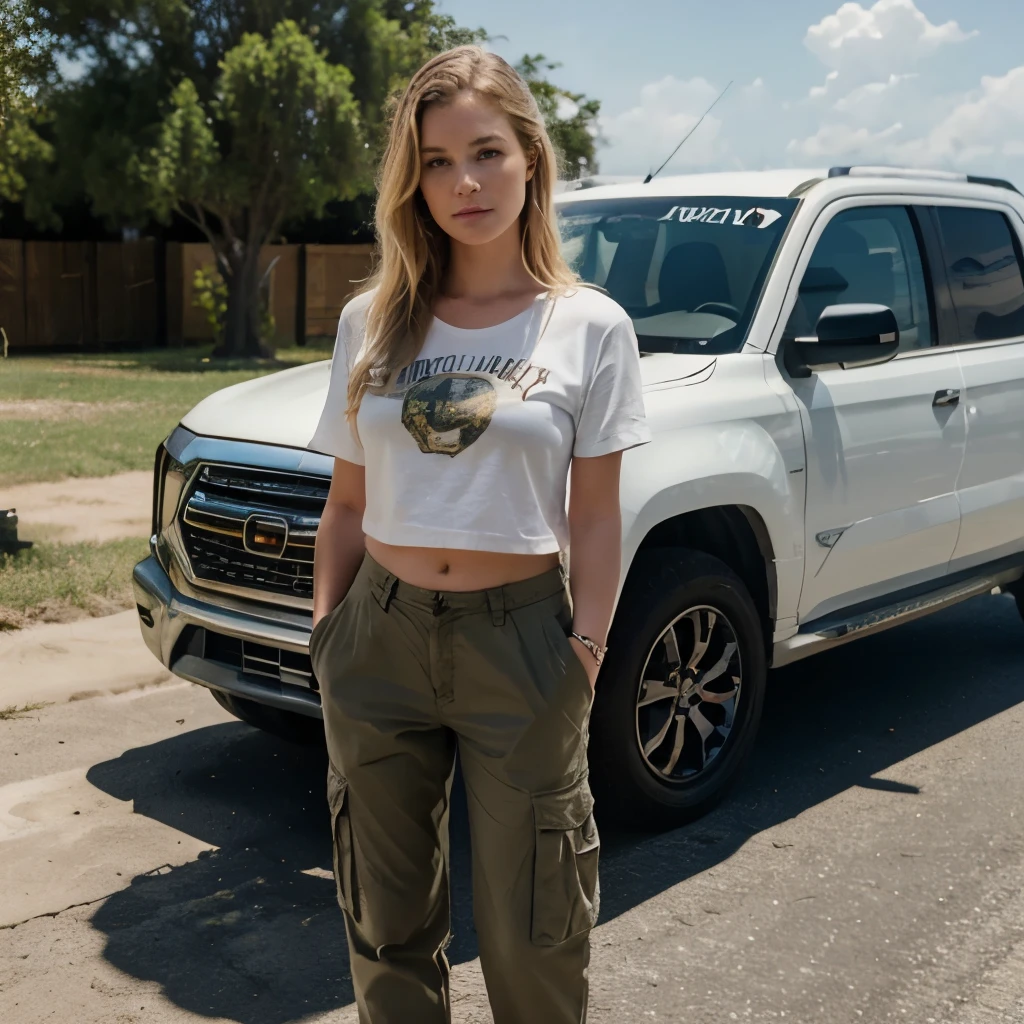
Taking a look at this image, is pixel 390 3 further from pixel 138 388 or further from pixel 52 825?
pixel 52 825

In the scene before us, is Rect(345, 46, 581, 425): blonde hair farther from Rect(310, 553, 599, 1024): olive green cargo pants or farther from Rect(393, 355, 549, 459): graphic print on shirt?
Rect(310, 553, 599, 1024): olive green cargo pants

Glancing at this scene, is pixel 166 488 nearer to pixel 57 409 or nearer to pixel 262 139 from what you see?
pixel 57 409

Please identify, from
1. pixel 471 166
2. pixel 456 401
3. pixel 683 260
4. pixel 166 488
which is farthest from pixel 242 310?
pixel 456 401

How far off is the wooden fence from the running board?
68.0ft

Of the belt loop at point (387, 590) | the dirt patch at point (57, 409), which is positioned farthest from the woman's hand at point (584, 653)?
the dirt patch at point (57, 409)

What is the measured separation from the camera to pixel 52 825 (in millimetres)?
4340

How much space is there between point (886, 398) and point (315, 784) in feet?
7.84

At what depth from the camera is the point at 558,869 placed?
2412 millimetres

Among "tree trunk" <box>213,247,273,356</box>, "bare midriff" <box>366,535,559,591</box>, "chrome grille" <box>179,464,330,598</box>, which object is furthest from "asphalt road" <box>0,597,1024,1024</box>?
"tree trunk" <box>213,247,273,356</box>

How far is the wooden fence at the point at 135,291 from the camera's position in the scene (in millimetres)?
24156

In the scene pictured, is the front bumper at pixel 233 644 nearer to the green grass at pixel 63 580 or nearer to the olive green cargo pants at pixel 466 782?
the olive green cargo pants at pixel 466 782

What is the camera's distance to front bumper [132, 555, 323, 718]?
3951 millimetres

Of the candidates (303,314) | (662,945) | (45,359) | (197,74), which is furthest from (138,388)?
(662,945)

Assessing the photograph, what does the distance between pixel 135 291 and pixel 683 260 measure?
23.0m
